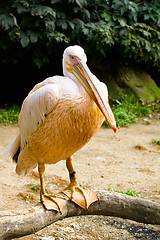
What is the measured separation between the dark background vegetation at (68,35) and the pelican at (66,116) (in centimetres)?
354

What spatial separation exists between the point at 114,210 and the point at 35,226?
60 cm

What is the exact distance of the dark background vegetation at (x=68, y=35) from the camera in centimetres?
575

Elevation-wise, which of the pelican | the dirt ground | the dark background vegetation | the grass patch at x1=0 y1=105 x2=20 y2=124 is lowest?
the grass patch at x1=0 y1=105 x2=20 y2=124

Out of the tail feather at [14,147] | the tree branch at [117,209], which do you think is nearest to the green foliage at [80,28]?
the tail feather at [14,147]

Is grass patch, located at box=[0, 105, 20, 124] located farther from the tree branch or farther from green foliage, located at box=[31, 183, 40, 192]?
the tree branch

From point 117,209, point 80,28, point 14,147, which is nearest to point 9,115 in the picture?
point 80,28

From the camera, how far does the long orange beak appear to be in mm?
2115

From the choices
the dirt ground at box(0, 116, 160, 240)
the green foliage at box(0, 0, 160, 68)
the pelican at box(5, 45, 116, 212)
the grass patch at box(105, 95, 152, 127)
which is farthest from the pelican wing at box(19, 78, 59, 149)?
the grass patch at box(105, 95, 152, 127)

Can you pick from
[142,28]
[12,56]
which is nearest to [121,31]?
[142,28]

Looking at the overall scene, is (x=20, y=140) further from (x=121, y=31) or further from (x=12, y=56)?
(x=121, y=31)

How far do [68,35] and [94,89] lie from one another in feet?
14.1

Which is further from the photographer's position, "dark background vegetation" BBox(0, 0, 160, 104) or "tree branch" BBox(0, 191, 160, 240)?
"dark background vegetation" BBox(0, 0, 160, 104)

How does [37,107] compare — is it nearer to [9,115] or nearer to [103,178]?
[103,178]

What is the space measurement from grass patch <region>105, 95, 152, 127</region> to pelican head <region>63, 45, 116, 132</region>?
3.70 m
